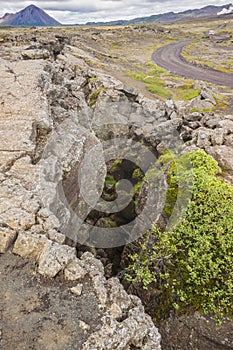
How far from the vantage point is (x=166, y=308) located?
833 cm

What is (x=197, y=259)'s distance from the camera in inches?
309

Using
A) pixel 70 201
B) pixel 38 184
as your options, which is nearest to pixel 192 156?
pixel 70 201

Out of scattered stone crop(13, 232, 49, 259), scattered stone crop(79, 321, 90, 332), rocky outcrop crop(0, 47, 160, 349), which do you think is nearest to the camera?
scattered stone crop(79, 321, 90, 332)

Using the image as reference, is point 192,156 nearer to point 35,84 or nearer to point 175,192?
point 175,192

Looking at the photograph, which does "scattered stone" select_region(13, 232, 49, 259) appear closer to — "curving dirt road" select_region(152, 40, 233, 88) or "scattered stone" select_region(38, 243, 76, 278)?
"scattered stone" select_region(38, 243, 76, 278)

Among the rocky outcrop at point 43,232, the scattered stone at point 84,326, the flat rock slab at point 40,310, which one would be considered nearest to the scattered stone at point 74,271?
the rocky outcrop at point 43,232

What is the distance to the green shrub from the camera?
24.8 ft

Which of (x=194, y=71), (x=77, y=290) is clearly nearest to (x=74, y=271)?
(x=77, y=290)

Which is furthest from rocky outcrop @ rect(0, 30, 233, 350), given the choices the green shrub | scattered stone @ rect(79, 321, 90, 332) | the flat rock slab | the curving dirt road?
the curving dirt road

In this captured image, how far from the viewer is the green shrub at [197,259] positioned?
24.8ft

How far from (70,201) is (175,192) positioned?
406 cm

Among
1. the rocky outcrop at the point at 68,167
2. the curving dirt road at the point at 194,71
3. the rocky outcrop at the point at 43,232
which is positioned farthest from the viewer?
the curving dirt road at the point at 194,71

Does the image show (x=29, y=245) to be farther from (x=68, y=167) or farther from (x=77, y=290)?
(x=68, y=167)

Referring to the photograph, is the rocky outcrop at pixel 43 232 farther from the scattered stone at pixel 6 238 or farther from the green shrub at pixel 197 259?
the green shrub at pixel 197 259
